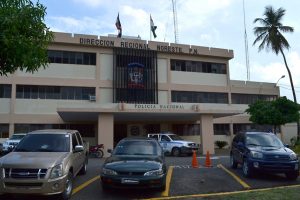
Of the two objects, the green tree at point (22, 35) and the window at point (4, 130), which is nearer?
the green tree at point (22, 35)

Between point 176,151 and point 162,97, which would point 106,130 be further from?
point 162,97

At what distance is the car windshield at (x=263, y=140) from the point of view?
14.5 meters

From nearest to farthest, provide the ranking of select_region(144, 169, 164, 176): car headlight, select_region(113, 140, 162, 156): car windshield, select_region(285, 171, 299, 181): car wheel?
select_region(144, 169, 164, 176): car headlight
select_region(113, 140, 162, 156): car windshield
select_region(285, 171, 299, 181): car wheel

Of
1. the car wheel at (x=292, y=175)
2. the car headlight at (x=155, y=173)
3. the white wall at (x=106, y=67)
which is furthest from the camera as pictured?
the white wall at (x=106, y=67)

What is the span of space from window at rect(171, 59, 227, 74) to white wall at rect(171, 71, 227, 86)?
467 millimetres

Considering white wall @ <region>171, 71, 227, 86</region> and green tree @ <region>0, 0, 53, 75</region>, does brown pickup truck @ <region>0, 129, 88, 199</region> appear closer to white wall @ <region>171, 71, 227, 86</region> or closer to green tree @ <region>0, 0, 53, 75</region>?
green tree @ <region>0, 0, 53, 75</region>

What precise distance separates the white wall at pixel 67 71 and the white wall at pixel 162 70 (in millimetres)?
6875

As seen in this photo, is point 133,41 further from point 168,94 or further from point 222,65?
point 222,65

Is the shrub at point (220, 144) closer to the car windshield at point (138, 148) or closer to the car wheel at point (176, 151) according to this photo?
the car wheel at point (176, 151)

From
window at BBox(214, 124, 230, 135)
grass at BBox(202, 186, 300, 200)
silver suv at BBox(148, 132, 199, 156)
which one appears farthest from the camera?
window at BBox(214, 124, 230, 135)

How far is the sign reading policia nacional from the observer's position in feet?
121

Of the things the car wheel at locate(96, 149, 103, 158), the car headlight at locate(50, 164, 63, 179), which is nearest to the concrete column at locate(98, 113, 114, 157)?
the car wheel at locate(96, 149, 103, 158)

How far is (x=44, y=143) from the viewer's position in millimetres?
10805

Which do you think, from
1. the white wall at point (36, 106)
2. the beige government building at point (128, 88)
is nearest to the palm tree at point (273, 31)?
the beige government building at point (128, 88)
